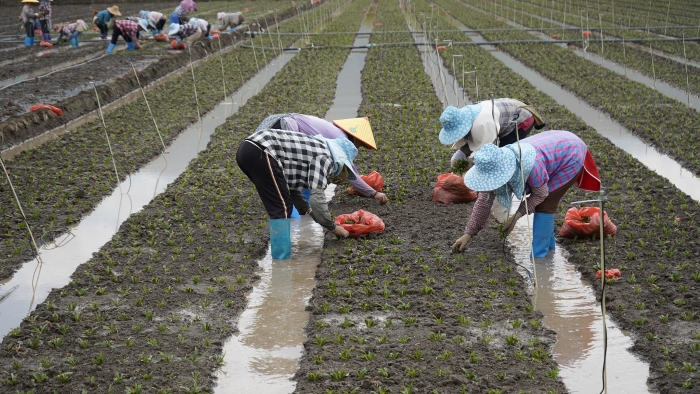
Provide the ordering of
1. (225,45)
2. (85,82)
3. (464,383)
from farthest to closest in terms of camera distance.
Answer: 1. (225,45)
2. (85,82)
3. (464,383)

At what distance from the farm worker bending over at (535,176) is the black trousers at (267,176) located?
1.39 metres

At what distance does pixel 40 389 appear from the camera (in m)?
4.14

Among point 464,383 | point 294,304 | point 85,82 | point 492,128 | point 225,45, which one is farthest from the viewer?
point 225,45

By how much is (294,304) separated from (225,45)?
54.5ft

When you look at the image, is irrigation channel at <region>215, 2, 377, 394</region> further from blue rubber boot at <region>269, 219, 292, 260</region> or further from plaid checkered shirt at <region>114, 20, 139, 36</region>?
plaid checkered shirt at <region>114, 20, 139, 36</region>

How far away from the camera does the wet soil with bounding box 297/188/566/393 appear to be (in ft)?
13.9

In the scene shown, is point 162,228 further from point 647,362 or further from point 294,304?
point 647,362

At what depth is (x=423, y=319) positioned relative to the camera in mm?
4945

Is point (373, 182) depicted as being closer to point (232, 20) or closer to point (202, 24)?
point (202, 24)

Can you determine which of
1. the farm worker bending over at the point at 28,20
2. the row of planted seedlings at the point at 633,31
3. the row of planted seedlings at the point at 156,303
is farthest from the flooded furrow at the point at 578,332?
the farm worker bending over at the point at 28,20

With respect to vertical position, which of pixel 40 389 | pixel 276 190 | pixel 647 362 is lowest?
pixel 647 362

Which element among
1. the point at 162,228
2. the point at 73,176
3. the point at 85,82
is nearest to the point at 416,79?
the point at 85,82

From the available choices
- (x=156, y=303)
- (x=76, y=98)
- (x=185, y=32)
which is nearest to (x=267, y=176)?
(x=156, y=303)

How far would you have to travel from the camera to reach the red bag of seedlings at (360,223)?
6.41m
